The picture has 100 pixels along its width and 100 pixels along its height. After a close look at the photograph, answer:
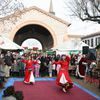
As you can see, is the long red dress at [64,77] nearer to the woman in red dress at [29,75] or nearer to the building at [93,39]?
the woman in red dress at [29,75]

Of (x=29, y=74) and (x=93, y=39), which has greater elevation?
(x=93, y=39)

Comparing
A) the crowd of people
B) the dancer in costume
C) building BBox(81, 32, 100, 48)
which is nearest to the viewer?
the crowd of people

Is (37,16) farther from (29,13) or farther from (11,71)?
(11,71)

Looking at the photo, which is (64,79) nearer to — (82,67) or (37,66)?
(82,67)

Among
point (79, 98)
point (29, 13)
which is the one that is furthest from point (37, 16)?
point (79, 98)

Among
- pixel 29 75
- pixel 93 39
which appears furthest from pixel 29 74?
pixel 93 39

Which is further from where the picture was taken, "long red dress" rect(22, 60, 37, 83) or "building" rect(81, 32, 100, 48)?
"building" rect(81, 32, 100, 48)

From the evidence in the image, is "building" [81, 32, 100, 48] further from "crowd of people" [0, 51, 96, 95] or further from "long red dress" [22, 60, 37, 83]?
"long red dress" [22, 60, 37, 83]

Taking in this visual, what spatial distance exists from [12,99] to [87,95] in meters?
8.63

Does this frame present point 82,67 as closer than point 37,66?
Yes

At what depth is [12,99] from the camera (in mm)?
5848

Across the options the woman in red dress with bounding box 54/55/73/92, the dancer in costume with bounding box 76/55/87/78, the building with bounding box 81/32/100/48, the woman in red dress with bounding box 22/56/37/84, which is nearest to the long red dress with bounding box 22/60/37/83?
the woman in red dress with bounding box 22/56/37/84

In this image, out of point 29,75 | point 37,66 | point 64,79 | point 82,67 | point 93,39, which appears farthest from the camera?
point 93,39

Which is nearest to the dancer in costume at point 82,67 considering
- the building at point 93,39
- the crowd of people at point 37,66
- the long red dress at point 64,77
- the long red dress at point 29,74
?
the crowd of people at point 37,66
